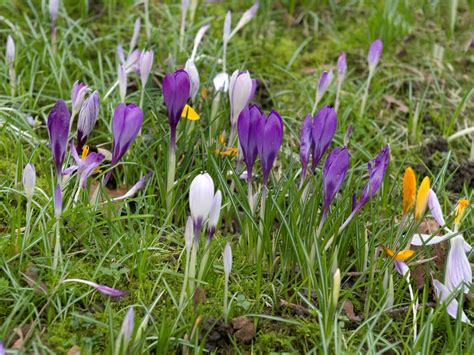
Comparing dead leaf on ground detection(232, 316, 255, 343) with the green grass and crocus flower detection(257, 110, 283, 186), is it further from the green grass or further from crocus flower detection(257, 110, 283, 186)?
crocus flower detection(257, 110, 283, 186)

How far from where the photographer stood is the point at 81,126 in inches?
97.7

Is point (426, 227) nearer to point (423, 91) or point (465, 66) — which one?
point (423, 91)

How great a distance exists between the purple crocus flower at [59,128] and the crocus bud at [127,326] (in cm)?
56

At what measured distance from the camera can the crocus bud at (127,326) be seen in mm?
1942

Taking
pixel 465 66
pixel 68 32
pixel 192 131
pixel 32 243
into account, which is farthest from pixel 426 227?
pixel 68 32

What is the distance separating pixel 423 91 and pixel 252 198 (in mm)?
1923

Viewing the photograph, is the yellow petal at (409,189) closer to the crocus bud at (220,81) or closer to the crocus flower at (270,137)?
the crocus flower at (270,137)

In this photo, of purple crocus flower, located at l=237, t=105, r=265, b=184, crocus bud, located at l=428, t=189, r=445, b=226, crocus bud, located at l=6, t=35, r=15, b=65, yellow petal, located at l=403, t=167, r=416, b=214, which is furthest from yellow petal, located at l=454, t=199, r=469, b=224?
crocus bud, located at l=6, t=35, r=15, b=65

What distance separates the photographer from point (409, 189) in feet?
7.90

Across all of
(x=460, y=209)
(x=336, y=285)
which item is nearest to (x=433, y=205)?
(x=460, y=209)

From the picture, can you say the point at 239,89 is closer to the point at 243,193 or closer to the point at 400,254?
the point at 243,193

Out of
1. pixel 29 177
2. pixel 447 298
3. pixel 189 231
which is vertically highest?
pixel 29 177

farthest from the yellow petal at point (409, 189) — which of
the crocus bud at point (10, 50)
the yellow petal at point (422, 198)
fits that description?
the crocus bud at point (10, 50)

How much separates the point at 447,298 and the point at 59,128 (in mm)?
1295
